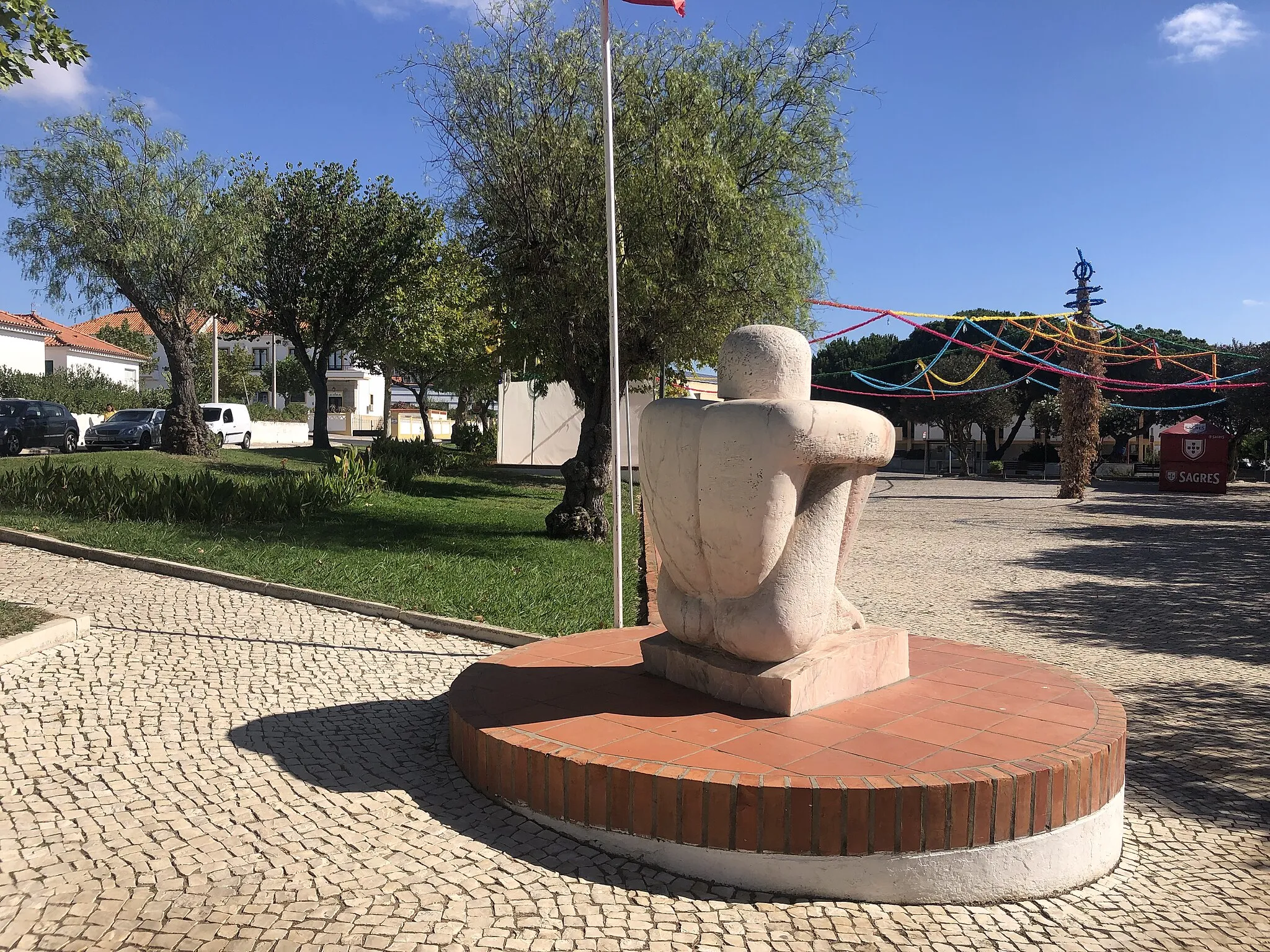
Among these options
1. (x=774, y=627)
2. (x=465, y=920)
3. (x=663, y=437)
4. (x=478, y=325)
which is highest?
(x=478, y=325)

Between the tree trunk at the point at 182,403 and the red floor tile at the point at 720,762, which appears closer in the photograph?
the red floor tile at the point at 720,762

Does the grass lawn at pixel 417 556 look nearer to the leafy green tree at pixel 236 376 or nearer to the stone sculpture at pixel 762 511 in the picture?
the stone sculpture at pixel 762 511

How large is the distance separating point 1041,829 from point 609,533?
392 inches

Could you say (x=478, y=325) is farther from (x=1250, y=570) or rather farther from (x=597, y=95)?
(x=1250, y=570)

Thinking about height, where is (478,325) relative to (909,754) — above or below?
above

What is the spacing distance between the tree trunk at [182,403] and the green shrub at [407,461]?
3.80 metres

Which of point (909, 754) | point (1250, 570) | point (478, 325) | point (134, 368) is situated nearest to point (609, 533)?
point (1250, 570)

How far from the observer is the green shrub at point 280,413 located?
155 ft

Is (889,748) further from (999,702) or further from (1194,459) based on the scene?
(1194,459)

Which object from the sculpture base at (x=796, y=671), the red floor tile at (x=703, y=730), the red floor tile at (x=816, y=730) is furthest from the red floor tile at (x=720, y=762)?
the sculpture base at (x=796, y=671)

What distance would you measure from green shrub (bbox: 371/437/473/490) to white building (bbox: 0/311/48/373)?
26.9 metres

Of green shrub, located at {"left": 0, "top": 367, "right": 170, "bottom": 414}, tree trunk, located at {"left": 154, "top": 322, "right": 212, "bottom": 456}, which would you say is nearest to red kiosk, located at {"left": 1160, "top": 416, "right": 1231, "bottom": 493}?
tree trunk, located at {"left": 154, "top": 322, "right": 212, "bottom": 456}

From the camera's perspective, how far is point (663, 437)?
14.9 feet

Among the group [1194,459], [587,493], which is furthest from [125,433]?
[1194,459]
